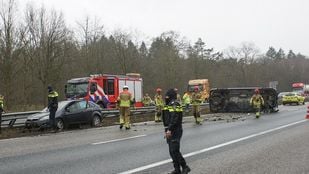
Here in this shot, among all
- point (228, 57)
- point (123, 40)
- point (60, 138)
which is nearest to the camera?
point (60, 138)

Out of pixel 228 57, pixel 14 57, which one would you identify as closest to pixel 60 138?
pixel 14 57

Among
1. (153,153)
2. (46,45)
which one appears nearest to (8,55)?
(46,45)

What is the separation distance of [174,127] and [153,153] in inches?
137

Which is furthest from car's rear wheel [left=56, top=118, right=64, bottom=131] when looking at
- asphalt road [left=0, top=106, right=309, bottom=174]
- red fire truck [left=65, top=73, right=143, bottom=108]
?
red fire truck [left=65, top=73, right=143, bottom=108]

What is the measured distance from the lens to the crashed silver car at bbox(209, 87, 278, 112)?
30103mm

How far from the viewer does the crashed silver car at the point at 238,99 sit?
30.1m

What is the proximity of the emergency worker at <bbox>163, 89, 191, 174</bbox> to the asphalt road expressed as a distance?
0.69 metres

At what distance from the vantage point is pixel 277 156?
10.7m

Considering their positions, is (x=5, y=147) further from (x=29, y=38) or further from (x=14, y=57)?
(x=29, y=38)

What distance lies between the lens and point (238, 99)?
3053 cm

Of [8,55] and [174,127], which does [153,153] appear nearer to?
[174,127]

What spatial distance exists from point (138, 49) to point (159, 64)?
13.4 feet

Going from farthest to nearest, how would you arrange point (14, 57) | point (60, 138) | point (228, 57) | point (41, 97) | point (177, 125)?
point (228, 57) < point (41, 97) < point (14, 57) < point (60, 138) < point (177, 125)

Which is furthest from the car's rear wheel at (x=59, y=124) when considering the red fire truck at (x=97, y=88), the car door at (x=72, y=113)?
the red fire truck at (x=97, y=88)
